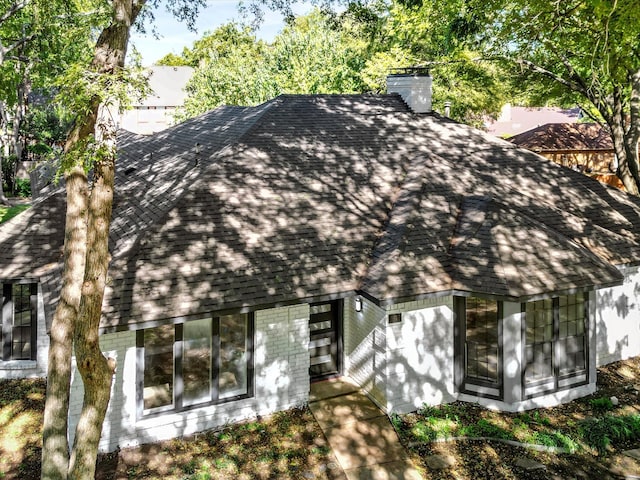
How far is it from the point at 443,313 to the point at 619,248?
516cm

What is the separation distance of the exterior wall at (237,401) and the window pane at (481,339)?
3.33 meters

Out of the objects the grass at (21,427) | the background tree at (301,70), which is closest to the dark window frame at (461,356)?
the grass at (21,427)

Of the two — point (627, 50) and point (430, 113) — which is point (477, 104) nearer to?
point (430, 113)

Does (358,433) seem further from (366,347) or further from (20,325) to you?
(20,325)

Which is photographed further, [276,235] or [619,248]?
[619,248]

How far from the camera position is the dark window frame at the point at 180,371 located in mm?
9031

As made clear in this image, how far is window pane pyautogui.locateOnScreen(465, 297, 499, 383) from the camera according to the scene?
33.9ft

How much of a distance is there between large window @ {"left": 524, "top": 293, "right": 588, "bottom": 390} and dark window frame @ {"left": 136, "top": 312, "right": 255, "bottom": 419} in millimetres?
5454

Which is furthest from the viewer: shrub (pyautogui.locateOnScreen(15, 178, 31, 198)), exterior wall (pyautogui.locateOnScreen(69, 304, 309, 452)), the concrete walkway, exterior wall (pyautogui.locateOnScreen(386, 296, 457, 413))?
shrub (pyautogui.locateOnScreen(15, 178, 31, 198))

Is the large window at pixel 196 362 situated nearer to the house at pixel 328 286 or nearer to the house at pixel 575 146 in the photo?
the house at pixel 328 286

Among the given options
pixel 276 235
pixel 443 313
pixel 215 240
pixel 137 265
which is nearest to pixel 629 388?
pixel 443 313

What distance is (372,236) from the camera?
11367mm

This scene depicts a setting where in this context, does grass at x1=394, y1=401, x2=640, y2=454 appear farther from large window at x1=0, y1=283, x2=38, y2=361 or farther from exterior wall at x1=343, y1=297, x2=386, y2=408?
large window at x1=0, y1=283, x2=38, y2=361

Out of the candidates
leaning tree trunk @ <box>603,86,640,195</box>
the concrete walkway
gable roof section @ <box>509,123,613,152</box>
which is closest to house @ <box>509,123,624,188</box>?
gable roof section @ <box>509,123,613,152</box>
